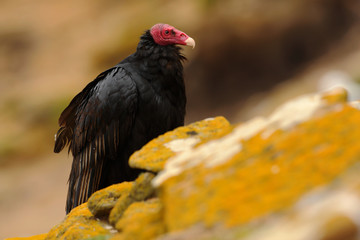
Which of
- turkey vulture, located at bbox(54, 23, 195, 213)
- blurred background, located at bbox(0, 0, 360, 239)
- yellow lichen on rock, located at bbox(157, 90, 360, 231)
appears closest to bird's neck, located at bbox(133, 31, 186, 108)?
turkey vulture, located at bbox(54, 23, 195, 213)

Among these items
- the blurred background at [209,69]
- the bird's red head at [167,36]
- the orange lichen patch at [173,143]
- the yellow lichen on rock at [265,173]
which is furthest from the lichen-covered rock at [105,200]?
the blurred background at [209,69]

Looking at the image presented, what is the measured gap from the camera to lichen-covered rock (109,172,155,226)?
3.00 m

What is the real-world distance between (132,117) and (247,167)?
227 cm

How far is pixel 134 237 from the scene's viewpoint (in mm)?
2680

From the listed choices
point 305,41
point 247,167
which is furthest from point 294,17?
point 247,167

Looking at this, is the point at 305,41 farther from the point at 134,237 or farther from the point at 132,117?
the point at 134,237

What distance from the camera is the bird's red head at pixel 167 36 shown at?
16.1ft

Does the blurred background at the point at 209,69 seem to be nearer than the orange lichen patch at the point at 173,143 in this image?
No

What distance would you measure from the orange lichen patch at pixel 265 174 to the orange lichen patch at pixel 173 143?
36 cm

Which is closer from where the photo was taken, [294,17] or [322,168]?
[322,168]

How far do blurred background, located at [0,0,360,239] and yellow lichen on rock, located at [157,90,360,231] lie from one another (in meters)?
10.9

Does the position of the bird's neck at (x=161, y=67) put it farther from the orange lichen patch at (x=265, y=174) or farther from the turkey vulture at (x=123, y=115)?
the orange lichen patch at (x=265, y=174)

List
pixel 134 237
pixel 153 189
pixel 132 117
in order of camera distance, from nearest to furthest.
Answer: pixel 134 237, pixel 153 189, pixel 132 117

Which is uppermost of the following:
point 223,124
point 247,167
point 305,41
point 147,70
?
point 305,41
